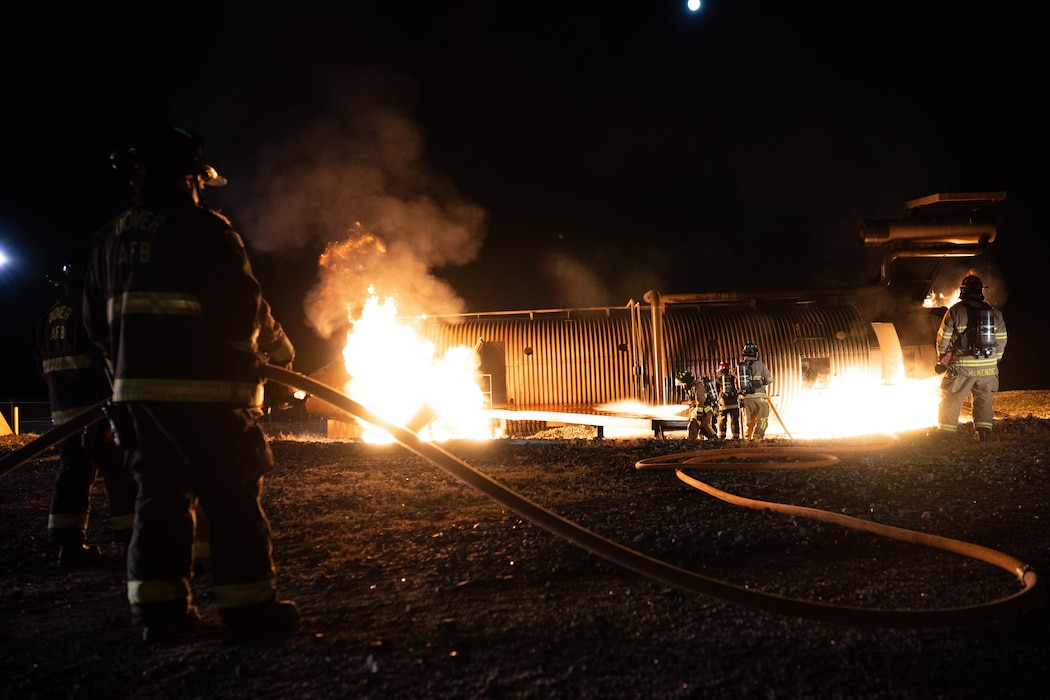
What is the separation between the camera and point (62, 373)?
4.45 m

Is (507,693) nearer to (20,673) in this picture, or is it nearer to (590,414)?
(20,673)

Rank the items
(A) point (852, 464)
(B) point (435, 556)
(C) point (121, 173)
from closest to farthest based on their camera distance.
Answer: (C) point (121, 173)
(B) point (435, 556)
(A) point (852, 464)

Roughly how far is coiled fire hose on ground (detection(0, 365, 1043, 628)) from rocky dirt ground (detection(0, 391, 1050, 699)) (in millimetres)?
60

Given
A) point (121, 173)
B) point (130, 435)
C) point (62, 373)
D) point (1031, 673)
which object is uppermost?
point (121, 173)

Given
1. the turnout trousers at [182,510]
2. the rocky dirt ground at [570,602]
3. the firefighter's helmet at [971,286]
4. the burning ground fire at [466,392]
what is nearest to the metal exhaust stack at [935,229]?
the burning ground fire at [466,392]

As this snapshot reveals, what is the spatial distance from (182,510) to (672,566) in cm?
217

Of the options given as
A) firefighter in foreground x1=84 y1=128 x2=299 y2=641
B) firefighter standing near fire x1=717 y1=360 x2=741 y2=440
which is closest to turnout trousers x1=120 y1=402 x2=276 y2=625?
firefighter in foreground x1=84 y1=128 x2=299 y2=641

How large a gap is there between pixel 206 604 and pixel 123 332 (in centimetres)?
Result: 142

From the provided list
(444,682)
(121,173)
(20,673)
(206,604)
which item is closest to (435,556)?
(206,604)

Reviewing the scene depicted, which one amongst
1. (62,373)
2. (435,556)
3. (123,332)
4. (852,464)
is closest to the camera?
(123,332)

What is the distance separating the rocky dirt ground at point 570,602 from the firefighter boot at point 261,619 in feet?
0.28

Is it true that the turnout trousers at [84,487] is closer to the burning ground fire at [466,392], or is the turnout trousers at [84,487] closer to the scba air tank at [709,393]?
the burning ground fire at [466,392]

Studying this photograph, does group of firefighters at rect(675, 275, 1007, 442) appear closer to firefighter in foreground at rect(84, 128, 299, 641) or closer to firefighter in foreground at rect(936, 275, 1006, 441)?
firefighter in foreground at rect(936, 275, 1006, 441)

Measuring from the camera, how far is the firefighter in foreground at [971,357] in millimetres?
8422
